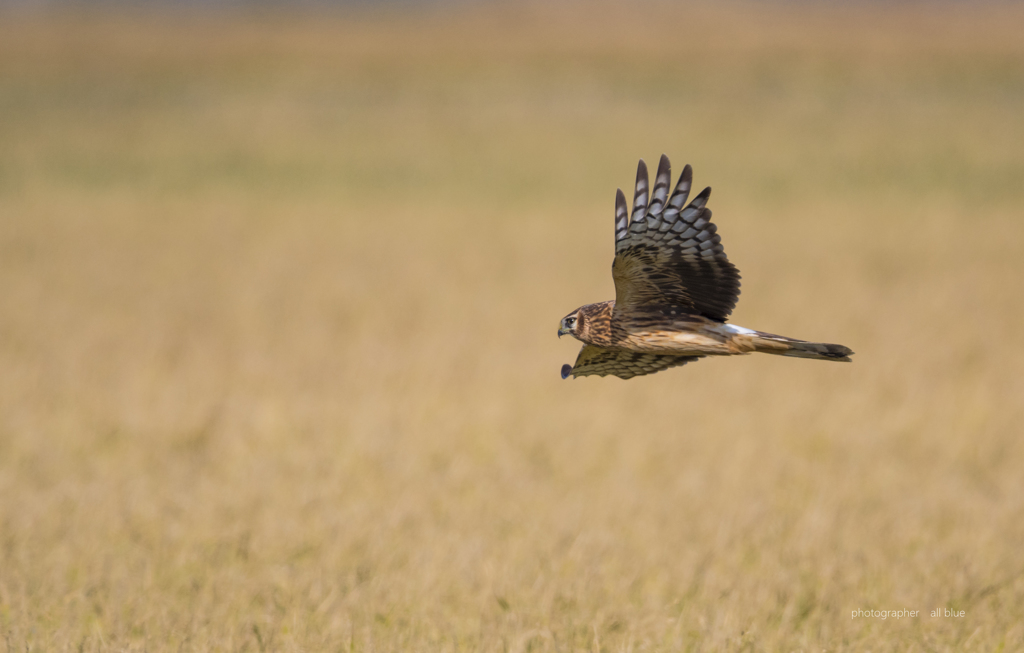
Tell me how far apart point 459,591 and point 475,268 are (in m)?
9.60

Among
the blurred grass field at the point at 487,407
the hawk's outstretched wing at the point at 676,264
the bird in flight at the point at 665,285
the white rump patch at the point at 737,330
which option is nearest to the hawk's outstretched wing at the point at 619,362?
the bird in flight at the point at 665,285

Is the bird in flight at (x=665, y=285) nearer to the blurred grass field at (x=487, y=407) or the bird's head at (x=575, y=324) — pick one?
the bird's head at (x=575, y=324)

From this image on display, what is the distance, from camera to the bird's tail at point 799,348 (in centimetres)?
218

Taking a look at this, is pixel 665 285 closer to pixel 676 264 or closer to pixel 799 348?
pixel 676 264

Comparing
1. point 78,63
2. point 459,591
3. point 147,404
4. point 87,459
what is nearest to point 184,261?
point 147,404

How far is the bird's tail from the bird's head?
471 millimetres

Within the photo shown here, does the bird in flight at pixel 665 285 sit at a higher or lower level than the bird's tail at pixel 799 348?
higher

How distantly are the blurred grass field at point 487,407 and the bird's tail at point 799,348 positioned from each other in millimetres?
2412

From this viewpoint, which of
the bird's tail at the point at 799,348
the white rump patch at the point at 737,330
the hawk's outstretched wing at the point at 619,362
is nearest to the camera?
the bird's tail at the point at 799,348

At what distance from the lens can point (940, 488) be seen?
6.69 meters

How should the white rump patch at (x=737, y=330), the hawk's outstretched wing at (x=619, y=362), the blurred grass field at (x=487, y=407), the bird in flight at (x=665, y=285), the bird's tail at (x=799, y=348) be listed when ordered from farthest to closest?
1. the blurred grass field at (x=487, y=407)
2. the hawk's outstretched wing at (x=619, y=362)
3. the bird in flight at (x=665, y=285)
4. the white rump patch at (x=737, y=330)
5. the bird's tail at (x=799, y=348)

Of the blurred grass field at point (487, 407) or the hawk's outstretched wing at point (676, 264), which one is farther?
the blurred grass field at point (487, 407)

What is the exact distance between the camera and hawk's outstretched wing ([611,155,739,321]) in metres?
2.56

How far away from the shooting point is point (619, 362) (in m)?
2.83
